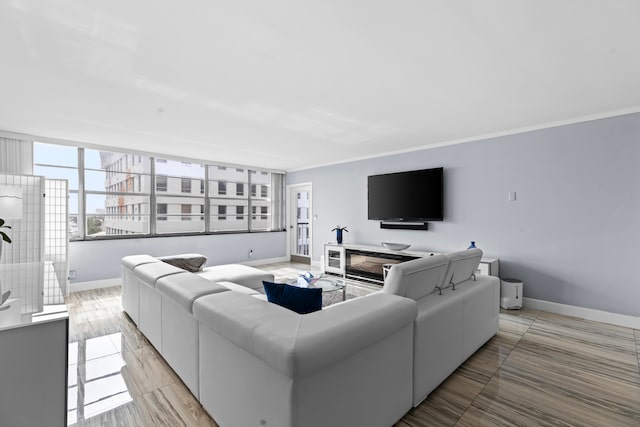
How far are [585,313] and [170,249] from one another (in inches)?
246

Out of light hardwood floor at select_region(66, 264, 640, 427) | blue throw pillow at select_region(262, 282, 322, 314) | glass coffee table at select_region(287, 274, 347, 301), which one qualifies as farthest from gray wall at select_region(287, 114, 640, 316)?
blue throw pillow at select_region(262, 282, 322, 314)

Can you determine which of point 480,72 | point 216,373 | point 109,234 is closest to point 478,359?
point 216,373

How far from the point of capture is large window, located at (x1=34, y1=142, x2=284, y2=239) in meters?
4.80

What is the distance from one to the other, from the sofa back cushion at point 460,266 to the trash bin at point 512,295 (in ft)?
4.57

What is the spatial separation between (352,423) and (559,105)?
3.61m

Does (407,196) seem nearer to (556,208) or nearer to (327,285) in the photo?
(556,208)

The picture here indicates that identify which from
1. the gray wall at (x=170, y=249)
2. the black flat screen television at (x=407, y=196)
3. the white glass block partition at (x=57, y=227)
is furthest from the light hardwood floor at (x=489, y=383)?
the black flat screen television at (x=407, y=196)

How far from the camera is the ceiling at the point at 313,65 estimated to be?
1.75 metres

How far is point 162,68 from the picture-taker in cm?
238

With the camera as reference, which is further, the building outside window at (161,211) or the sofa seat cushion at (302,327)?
the building outside window at (161,211)

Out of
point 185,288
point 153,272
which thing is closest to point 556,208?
point 185,288

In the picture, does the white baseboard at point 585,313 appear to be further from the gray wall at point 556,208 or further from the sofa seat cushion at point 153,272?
the sofa seat cushion at point 153,272

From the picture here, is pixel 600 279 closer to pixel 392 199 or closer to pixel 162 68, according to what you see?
pixel 392 199

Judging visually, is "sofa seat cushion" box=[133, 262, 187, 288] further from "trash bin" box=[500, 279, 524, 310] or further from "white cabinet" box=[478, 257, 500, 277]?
"trash bin" box=[500, 279, 524, 310]
